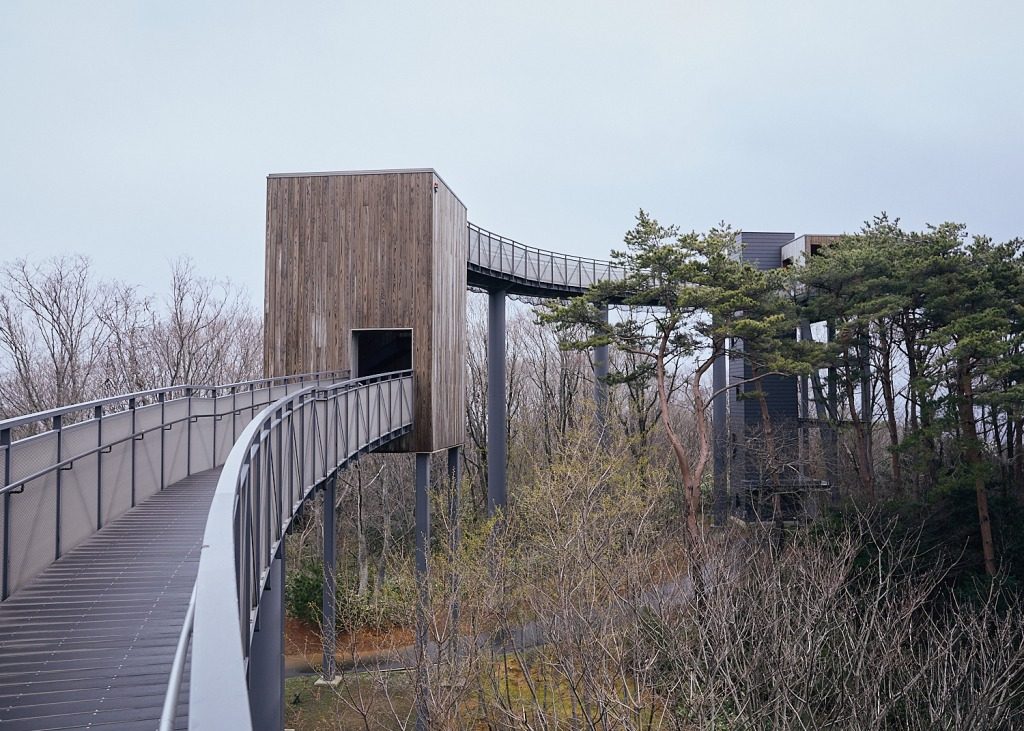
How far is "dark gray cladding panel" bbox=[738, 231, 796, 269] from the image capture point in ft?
94.2

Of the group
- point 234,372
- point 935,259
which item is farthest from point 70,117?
point 935,259

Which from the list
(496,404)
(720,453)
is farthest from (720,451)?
(496,404)

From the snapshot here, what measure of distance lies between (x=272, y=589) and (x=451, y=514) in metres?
12.5

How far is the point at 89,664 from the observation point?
484cm

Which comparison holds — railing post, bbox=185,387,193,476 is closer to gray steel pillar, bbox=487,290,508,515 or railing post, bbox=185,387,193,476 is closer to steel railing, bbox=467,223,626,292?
steel railing, bbox=467,223,626,292

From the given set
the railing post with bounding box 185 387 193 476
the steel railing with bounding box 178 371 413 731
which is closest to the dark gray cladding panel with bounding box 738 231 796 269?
the steel railing with bounding box 178 371 413 731

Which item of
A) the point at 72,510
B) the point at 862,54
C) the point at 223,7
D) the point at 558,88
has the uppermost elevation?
the point at 558,88

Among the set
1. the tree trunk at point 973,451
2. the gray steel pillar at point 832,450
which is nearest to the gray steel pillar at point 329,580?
the tree trunk at point 973,451

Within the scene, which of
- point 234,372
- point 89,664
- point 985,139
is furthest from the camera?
point 985,139

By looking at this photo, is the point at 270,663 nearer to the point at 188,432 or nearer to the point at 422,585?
the point at 188,432

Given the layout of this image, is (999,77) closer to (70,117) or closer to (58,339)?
(58,339)

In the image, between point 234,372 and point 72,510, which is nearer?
point 72,510

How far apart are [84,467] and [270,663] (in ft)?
11.2

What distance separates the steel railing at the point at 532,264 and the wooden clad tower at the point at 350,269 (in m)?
4.91
